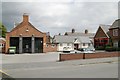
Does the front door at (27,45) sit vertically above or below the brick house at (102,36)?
below

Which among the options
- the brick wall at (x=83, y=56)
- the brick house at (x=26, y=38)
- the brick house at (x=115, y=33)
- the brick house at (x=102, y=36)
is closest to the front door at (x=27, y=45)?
the brick house at (x=26, y=38)

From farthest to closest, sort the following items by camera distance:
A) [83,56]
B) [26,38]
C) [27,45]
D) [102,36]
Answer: [102,36], [26,38], [27,45], [83,56]

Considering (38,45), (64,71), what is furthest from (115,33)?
(64,71)

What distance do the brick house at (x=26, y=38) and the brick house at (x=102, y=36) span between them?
20873mm

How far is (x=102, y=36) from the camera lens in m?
65.5

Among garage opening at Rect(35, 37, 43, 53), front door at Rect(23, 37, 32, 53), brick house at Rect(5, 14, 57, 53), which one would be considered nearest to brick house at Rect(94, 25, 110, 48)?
brick house at Rect(5, 14, 57, 53)

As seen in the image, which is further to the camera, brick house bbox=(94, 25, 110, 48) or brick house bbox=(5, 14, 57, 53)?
brick house bbox=(94, 25, 110, 48)

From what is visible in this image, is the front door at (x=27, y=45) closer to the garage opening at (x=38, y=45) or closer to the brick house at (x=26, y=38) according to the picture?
the brick house at (x=26, y=38)

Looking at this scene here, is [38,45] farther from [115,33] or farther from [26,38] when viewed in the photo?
[115,33]

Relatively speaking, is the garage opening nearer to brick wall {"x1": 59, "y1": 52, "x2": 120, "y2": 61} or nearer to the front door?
the front door

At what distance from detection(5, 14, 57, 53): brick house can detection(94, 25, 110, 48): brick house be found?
20873 mm

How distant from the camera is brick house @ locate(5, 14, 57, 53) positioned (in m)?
51.5

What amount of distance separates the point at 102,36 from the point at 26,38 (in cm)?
2529

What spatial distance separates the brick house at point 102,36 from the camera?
209 ft
